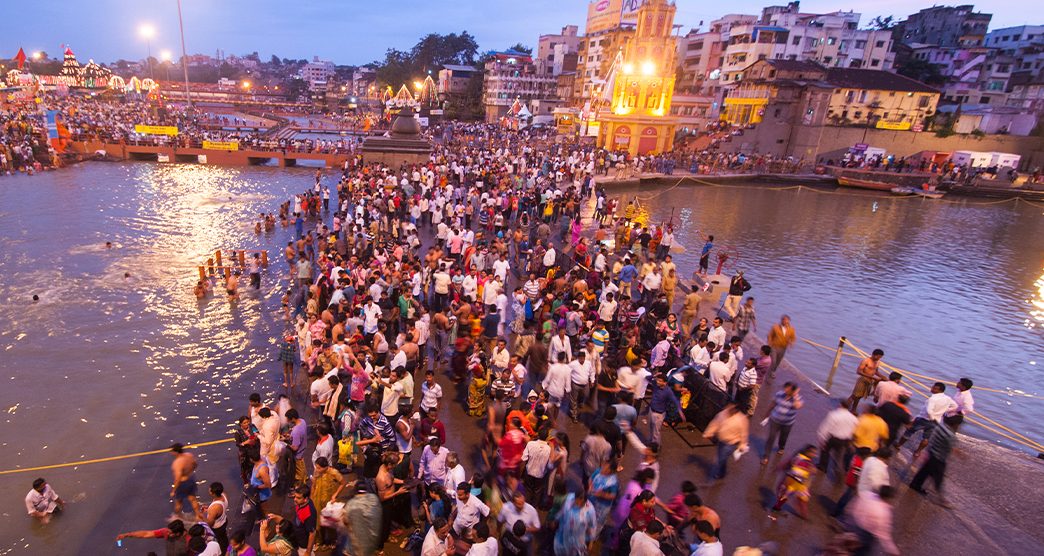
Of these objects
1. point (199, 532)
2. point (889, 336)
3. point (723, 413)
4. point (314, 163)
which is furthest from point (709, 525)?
point (314, 163)

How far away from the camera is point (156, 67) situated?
16575 centimetres

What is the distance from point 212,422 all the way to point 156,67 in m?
204

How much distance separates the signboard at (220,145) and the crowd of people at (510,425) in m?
32.5

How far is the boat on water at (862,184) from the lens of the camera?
4225 cm

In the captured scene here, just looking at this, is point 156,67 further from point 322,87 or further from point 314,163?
point 314,163

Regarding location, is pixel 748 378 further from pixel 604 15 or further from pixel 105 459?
pixel 604 15

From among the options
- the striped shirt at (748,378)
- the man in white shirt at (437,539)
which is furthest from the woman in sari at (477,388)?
the striped shirt at (748,378)

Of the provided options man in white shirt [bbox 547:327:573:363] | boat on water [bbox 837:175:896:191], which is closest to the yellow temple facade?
boat on water [bbox 837:175:896:191]

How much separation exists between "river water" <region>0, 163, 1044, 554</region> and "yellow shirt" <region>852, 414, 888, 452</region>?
16.8ft

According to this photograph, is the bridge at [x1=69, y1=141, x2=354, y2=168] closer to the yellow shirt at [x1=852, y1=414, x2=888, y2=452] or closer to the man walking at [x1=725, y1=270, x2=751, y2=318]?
the man walking at [x1=725, y1=270, x2=751, y2=318]

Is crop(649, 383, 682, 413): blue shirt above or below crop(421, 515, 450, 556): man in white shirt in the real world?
above

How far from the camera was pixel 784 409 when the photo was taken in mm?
7137

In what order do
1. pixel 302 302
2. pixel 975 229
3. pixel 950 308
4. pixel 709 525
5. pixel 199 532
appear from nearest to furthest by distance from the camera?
pixel 709 525 → pixel 199 532 → pixel 302 302 → pixel 950 308 → pixel 975 229

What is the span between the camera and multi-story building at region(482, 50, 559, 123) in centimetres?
7594
